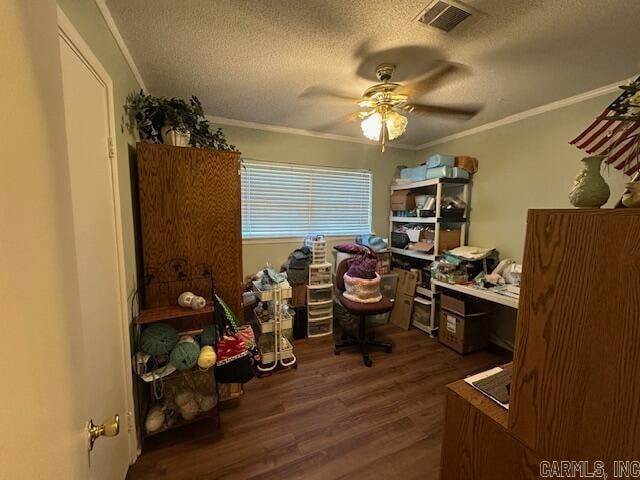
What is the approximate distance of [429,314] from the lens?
3.24 metres

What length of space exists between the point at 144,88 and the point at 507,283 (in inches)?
142

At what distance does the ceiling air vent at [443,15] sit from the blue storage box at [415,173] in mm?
1924

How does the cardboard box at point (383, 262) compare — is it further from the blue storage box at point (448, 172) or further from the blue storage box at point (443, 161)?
the blue storage box at point (443, 161)

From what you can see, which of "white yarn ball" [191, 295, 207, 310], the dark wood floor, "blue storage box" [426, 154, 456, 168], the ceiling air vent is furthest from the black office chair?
the ceiling air vent

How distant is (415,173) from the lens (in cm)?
343

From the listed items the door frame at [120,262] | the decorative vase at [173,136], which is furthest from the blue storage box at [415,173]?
the door frame at [120,262]

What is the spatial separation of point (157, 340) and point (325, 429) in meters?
1.24

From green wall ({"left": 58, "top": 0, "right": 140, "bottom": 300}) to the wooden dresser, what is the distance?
1.83 m

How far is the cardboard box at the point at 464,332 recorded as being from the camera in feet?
9.13

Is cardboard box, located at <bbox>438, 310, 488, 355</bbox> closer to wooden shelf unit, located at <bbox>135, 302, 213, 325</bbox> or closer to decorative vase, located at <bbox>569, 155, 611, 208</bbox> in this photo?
decorative vase, located at <bbox>569, 155, 611, 208</bbox>

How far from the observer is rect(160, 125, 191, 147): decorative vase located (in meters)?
1.83

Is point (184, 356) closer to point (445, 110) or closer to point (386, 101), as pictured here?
point (386, 101)

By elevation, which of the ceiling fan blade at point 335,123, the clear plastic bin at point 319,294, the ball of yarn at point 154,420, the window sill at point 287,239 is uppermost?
the ceiling fan blade at point 335,123

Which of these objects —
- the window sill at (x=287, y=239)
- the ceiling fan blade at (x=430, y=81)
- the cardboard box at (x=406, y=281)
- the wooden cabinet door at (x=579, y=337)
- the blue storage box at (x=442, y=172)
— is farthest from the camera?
the cardboard box at (x=406, y=281)
